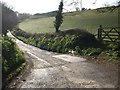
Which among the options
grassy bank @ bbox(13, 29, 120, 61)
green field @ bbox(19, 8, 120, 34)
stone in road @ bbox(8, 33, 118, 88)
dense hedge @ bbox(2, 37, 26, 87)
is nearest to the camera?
stone in road @ bbox(8, 33, 118, 88)

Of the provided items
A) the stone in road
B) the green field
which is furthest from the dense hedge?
the green field

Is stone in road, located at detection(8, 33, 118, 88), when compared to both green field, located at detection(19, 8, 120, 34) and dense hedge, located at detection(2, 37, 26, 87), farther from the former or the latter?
green field, located at detection(19, 8, 120, 34)

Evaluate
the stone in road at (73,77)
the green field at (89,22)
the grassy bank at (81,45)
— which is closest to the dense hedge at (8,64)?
the stone in road at (73,77)

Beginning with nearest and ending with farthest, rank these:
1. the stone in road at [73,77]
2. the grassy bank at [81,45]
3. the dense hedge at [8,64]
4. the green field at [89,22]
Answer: the stone in road at [73,77]
the dense hedge at [8,64]
the grassy bank at [81,45]
the green field at [89,22]

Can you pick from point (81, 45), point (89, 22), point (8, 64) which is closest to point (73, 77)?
point (8, 64)

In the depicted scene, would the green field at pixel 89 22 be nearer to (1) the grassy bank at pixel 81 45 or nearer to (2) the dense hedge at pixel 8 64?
(1) the grassy bank at pixel 81 45

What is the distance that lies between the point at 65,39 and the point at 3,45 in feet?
46.1

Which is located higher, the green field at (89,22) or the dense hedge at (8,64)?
the green field at (89,22)

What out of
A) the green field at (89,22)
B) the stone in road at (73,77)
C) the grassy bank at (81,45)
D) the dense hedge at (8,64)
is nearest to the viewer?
the stone in road at (73,77)

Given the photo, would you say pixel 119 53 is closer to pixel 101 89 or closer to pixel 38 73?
pixel 38 73

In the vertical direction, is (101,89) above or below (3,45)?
below

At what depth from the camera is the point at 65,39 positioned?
27312 mm

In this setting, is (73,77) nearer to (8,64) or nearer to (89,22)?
(8,64)

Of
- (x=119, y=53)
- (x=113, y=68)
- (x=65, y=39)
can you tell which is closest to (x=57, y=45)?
(x=65, y=39)
